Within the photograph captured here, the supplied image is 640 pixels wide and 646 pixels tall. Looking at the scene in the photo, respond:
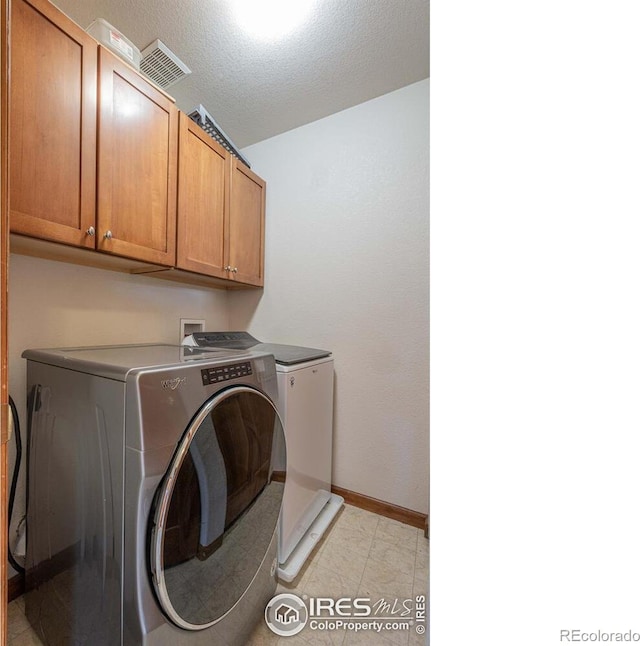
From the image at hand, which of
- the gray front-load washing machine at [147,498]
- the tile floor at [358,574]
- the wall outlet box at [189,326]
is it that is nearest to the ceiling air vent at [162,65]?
the wall outlet box at [189,326]

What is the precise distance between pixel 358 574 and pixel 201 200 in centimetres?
199

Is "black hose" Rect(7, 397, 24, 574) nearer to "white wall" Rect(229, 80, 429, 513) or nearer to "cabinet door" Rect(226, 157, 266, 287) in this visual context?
"cabinet door" Rect(226, 157, 266, 287)

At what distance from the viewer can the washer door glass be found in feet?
2.27

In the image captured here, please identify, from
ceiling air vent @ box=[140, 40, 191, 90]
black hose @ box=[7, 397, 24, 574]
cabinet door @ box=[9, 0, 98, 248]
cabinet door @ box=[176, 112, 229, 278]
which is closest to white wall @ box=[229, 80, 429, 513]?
cabinet door @ box=[176, 112, 229, 278]

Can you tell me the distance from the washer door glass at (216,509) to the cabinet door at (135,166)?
0.82 meters

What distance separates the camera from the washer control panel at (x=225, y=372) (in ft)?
2.63

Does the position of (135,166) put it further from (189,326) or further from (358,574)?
(358,574)

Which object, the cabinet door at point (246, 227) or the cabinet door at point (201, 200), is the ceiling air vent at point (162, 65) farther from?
the cabinet door at point (246, 227)

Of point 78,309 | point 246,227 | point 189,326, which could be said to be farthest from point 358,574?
point 246,227
